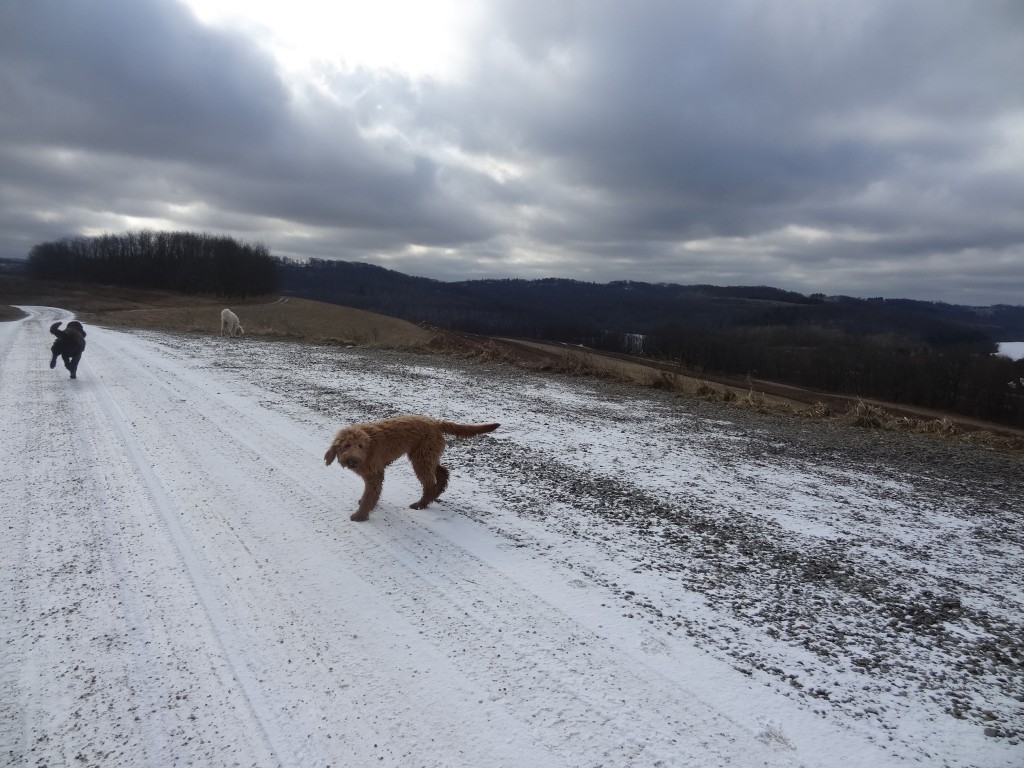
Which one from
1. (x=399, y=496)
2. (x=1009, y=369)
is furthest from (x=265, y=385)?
(x=1009, y=369)

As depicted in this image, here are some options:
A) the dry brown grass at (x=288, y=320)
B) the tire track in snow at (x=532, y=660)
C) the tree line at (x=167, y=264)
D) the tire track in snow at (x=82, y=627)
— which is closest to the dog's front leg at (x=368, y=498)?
the tire track in snow at (x=532, y=660)

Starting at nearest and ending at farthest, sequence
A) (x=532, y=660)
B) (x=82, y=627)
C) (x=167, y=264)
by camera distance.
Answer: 1. (x=532, y=660)
2. (x=82, y=627)
3. (x=167, y=264)

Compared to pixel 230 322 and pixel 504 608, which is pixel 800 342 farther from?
pixel 504 608

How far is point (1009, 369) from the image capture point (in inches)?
1982

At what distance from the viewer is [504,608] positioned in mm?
3559

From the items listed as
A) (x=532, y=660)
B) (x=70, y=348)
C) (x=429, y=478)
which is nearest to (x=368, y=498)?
(x=429, y=478)

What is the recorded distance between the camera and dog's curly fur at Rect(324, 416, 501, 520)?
462 cm

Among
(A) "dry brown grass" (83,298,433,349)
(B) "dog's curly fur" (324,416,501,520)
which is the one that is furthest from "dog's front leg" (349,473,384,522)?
(A) "dry brown grass" (83,298,433,349)

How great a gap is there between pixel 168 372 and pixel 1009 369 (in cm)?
6700

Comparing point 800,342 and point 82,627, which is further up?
point 82,627

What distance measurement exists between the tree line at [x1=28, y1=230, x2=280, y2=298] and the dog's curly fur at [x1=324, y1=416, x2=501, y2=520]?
8811 centimetres

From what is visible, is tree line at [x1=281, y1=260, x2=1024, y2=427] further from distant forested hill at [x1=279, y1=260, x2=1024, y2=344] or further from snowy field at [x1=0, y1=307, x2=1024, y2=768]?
snowy field at [x1=0, y1=307, x2=1024, y2=768]

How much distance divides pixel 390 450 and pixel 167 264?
102 meters

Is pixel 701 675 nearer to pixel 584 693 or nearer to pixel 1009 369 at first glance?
pixel 584 693
